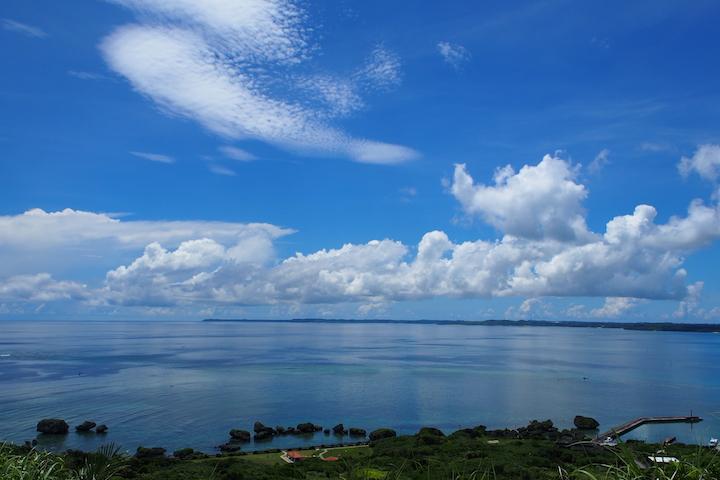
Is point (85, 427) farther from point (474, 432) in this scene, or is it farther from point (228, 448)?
point (474, 432)


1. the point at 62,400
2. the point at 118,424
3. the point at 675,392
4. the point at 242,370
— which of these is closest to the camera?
the point at 118,424

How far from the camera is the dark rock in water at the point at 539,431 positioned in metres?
51.3

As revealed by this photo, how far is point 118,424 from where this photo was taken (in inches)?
2238

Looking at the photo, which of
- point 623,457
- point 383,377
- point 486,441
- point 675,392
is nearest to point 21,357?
point 383,377

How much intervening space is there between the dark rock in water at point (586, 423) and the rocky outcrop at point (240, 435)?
3462cm

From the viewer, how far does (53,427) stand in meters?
52.4

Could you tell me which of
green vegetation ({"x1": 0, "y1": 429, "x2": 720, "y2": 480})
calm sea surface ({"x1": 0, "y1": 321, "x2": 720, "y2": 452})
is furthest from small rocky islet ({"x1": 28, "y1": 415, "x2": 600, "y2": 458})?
calm sea surface ({"x1": 0, "y1": 321, "x2": 720, "y2": 452})

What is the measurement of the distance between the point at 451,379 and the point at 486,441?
4510 centimetres

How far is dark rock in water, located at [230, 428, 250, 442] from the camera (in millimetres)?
51562

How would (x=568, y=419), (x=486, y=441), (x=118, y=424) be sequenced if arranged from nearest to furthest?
(x=486, y=441) < (x=118, y=424) < (x=568, y=419)

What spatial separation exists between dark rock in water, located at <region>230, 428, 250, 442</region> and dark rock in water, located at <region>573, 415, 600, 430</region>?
114 ft

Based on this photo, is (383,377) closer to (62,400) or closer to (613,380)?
(613,380)

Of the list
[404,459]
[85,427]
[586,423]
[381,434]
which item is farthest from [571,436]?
[85,427]

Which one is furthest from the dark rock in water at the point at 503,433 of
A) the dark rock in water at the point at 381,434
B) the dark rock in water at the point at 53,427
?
the dark rock in water at the point at 53,427
